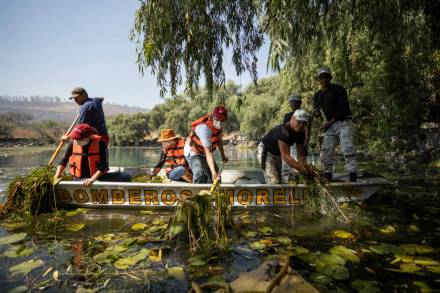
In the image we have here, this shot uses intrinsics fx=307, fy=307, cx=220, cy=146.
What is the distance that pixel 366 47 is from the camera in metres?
13.7

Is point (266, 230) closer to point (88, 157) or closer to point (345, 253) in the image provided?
point (345, 253)

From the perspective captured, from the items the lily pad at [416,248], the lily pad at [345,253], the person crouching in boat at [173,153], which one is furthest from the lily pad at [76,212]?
the lily pad at [416,248]

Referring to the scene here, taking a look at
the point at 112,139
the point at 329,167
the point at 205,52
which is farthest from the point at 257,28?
the point at 112,139

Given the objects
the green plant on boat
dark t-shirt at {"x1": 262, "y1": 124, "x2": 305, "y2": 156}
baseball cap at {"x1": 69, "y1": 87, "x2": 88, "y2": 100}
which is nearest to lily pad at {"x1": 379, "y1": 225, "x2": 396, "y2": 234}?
dark t-shirt at {"x1": 262, "y1": 124, "x2": 305, "y2": 156}

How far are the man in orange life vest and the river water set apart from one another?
3.37 feet

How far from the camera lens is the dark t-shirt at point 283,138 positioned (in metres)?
5.17

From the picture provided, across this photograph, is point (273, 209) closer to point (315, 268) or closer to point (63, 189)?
point (315, 268)

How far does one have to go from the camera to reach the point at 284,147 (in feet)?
17.0

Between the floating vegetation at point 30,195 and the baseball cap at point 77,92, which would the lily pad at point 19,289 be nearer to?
the floating vegetation at point 30,195

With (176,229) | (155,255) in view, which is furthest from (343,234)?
(155,255)

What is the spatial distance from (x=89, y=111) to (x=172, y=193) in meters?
2.41

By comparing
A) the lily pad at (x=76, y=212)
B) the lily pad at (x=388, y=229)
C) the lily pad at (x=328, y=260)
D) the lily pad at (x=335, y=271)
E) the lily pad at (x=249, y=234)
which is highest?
the lily pad at (x=76, y=212)

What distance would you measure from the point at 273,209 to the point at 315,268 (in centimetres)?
276

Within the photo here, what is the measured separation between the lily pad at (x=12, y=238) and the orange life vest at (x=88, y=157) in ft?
5.92
